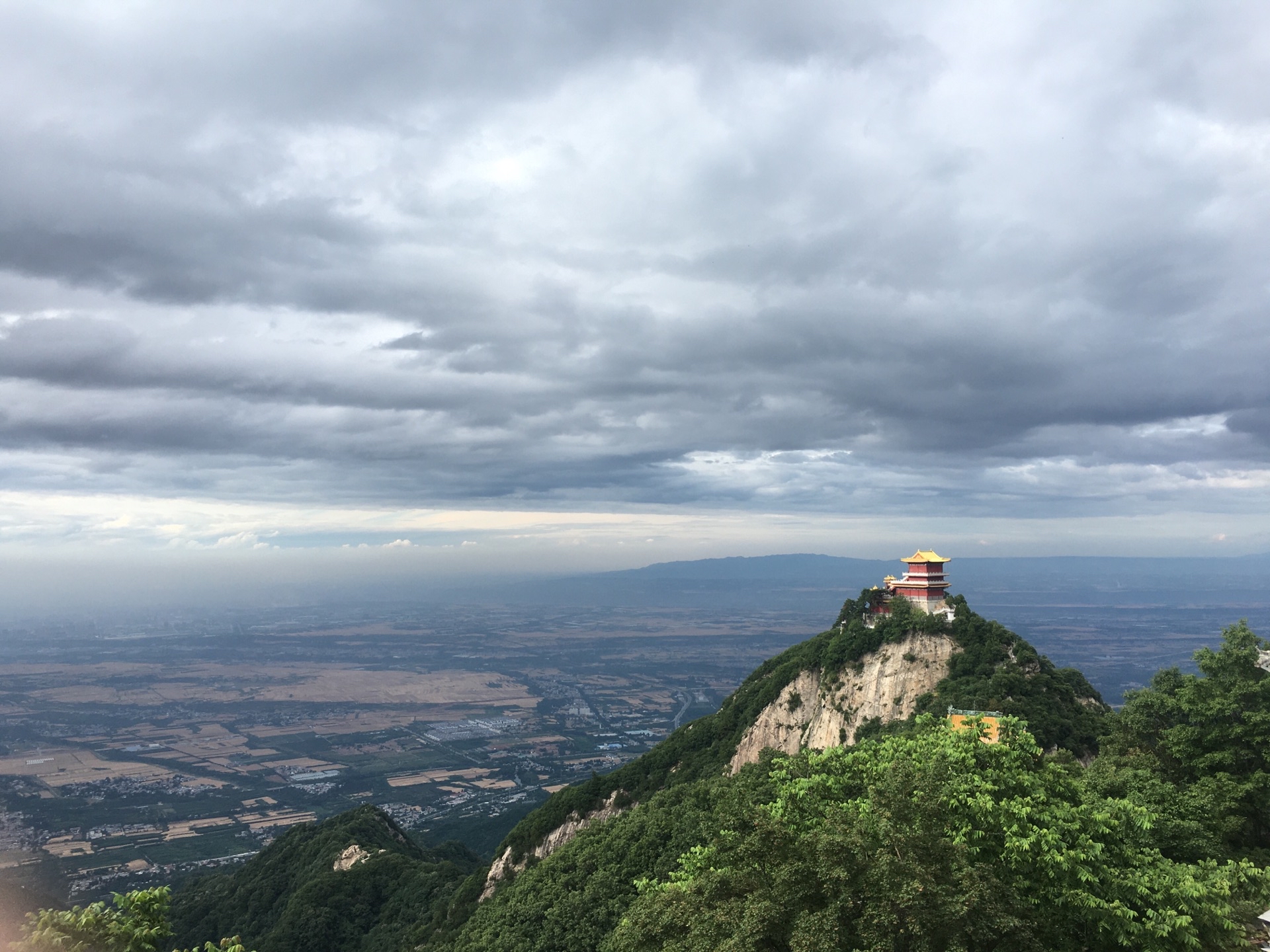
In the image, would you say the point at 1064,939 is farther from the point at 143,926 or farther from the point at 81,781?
the point at 81,781

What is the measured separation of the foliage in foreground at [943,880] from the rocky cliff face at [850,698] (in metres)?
36.2

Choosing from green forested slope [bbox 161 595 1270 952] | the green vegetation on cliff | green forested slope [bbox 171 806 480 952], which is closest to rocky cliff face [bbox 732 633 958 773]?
the green vegetation on cliff

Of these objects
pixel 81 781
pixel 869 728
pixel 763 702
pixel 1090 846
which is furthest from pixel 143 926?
pixel 81 781

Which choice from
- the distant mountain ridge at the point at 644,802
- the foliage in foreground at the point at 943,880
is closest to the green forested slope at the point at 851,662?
the distant mountain ridge at the point at 644,802

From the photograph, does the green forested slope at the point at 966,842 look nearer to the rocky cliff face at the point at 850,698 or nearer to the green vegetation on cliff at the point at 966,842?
the green vegetation on cliff at the point at 966,842

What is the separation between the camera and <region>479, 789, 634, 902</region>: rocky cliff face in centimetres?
5741

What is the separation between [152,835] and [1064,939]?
15437 centimetres

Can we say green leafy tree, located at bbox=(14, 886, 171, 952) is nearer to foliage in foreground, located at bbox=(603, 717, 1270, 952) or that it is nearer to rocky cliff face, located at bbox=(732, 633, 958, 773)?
foliage in foreground, located at bbox=(603, 717, 1270, 952)

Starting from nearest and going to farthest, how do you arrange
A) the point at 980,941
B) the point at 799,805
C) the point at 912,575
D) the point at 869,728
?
1. the point at 980,941
2. the point at 799,805
3. the point at 869,728
4. the point at 912,575

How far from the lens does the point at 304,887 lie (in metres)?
68.4

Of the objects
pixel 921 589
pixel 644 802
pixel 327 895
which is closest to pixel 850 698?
pixel 921 589

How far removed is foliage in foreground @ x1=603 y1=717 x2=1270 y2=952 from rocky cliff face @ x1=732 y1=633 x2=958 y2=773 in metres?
36.2

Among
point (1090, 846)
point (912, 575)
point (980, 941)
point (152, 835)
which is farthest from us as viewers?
point (152, 835)

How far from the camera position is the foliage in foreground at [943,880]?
1525 cm
